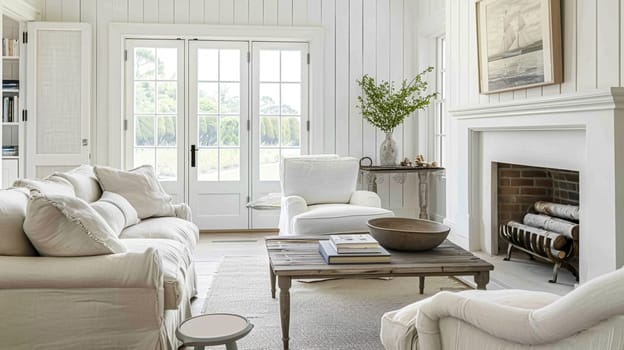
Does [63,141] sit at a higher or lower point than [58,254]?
higher

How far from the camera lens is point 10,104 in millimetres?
5785

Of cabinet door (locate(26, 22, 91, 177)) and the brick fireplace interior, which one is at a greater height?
cabinet door (locate(26, 22, 91, 177))

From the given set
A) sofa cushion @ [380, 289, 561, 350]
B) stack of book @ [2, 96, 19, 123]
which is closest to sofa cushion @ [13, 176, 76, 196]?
sofa cushion @ [380, 289, 561, 350]

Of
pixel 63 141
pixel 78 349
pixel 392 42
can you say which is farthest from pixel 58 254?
pixel 392 42

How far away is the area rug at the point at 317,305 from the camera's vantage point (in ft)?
9.13

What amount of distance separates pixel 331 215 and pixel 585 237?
1731 millimetres

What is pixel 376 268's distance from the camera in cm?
264

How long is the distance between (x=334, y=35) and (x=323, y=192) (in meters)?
2.28

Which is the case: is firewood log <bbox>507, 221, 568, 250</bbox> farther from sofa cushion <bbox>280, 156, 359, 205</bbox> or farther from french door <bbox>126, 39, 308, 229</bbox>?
french door <bbox>126, 39, 308, 229</bbox>

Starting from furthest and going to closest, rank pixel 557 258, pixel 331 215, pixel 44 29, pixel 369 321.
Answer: pixel 44 29, pixel 331 215, pixel 557 258, pixel 369 321

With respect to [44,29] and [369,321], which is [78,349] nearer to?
[369,321]

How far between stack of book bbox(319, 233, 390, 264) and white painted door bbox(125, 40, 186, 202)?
12.1 feet

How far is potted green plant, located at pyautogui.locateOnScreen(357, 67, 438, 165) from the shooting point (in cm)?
581

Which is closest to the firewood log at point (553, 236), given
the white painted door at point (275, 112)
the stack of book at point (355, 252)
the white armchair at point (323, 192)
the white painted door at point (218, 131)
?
the white armchair at point (323, 192)
